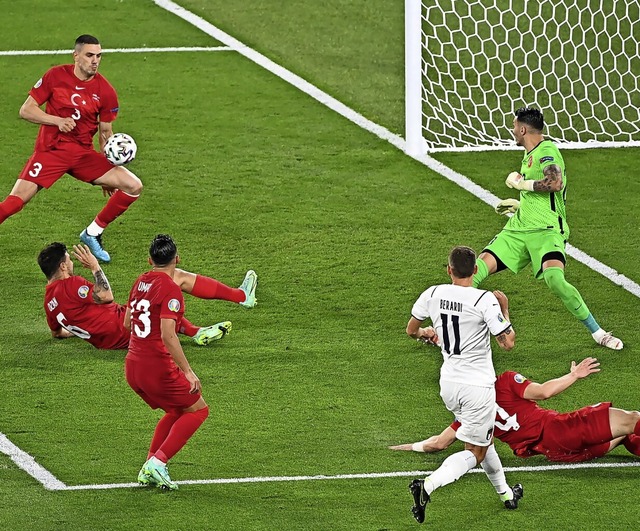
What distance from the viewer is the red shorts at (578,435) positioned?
852cm

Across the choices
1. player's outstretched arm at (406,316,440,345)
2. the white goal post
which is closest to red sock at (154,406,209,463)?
player's outstretched arm at (406,316,440,345)

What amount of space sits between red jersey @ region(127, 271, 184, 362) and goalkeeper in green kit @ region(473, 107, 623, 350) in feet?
9.68

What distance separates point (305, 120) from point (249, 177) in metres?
1.84

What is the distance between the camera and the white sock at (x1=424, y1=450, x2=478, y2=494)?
770cm

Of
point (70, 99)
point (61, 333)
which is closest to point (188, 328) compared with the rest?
point (61, 333)

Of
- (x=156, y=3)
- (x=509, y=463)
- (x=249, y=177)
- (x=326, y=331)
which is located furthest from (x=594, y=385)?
(x=156, y=3)

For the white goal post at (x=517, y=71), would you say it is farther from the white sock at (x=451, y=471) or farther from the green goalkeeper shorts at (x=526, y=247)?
the white sock at (x=451, y=471)

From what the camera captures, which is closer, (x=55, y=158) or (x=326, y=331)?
(x=326, y=331)

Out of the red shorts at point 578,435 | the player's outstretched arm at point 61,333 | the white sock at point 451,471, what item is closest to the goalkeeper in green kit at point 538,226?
the red shorts at point 578,435

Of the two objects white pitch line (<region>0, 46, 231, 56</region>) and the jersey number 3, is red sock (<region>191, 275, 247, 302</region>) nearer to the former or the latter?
the jersey number 3

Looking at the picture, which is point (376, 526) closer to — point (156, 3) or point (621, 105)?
point (621, 105)

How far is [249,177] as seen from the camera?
1420 centimetres

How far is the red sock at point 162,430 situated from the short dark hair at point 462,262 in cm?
189

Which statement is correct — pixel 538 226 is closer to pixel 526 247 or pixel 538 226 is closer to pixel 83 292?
pixel 526 247
